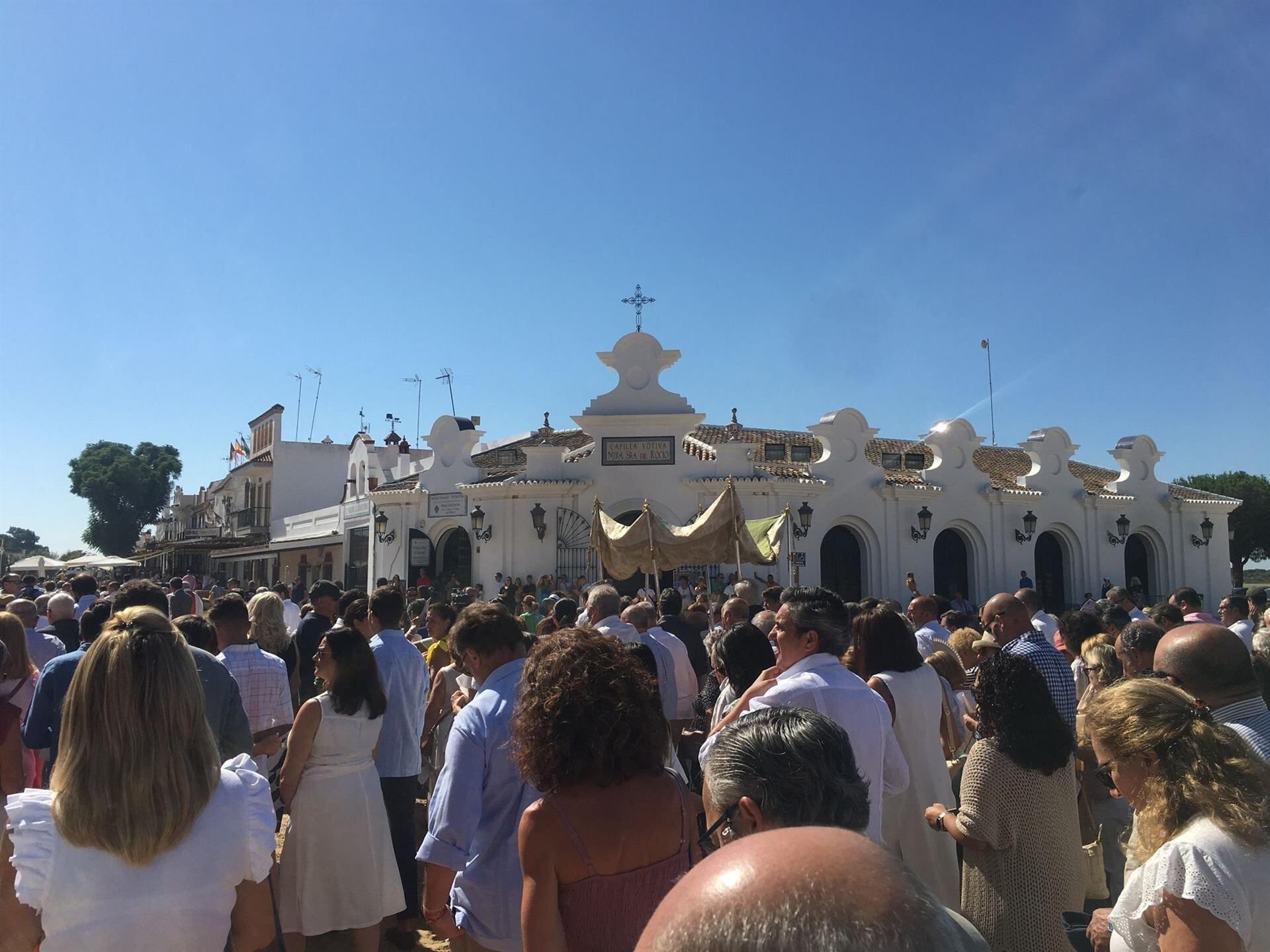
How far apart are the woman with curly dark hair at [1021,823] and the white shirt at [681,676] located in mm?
3773

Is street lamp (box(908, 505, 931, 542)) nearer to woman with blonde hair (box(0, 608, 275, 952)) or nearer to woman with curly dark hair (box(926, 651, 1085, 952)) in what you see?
woman with curly dark hair (box(926, 651, 1085, 952))

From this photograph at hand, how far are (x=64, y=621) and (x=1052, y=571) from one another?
2178 centimetres

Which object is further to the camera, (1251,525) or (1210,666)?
(1251,525)

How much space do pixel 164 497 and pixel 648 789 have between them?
63.7 m

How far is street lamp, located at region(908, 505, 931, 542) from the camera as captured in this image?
20562 millimetres

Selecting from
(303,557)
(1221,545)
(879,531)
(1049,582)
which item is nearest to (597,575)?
(879,531)

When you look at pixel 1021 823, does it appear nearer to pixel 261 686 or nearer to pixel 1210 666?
pixel 1210 666

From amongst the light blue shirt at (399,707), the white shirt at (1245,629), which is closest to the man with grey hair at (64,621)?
the light blue shirt at (399,707)

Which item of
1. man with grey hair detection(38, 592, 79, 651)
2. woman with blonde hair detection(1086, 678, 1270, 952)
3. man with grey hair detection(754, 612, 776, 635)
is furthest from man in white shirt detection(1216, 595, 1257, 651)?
man with grey hair detection(38, 592, 79, 651)

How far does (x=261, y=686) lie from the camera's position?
16.7ft

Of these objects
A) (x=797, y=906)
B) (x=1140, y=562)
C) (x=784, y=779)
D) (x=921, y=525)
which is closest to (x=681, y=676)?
(x=784, y=779)

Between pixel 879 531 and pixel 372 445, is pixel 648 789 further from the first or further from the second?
pixel 372 445

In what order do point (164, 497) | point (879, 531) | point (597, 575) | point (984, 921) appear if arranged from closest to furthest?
point (984, 921) < point (597, 575) < point (879, 531) < point (164, 497)

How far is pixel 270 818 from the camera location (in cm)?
257
